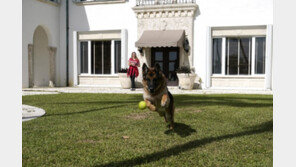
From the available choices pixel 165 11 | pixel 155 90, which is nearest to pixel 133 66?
pixel 165 11

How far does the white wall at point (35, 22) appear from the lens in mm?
17234

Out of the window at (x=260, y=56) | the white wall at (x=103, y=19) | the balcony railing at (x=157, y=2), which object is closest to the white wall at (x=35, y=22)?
the white wall at (x=103, y=19)

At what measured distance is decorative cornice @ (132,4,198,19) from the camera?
17.6 meters

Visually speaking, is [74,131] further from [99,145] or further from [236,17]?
[236,17]

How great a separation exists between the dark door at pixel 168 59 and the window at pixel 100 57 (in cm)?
235

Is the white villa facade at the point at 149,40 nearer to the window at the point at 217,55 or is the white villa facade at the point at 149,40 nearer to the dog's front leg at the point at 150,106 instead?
the window at the point at 217,55

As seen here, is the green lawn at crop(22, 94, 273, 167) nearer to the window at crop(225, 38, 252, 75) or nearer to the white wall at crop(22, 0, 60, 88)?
the window at crop(225, 38, 252, 75)

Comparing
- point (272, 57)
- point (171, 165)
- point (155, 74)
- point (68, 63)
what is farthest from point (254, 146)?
point (68, 63)

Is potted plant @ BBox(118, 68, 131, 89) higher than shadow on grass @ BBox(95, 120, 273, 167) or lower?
higher

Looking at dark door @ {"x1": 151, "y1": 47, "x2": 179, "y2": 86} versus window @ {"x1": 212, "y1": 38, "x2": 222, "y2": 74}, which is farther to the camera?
dark door @ {"x1": 151, "y1": 47, "x2": 179, "y2": 86}

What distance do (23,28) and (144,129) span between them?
13943mm

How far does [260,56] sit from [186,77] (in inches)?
171

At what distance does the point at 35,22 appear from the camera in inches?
711

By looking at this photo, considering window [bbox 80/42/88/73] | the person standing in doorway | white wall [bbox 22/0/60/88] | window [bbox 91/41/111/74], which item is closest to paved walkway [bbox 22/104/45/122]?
the person standing in doorway
